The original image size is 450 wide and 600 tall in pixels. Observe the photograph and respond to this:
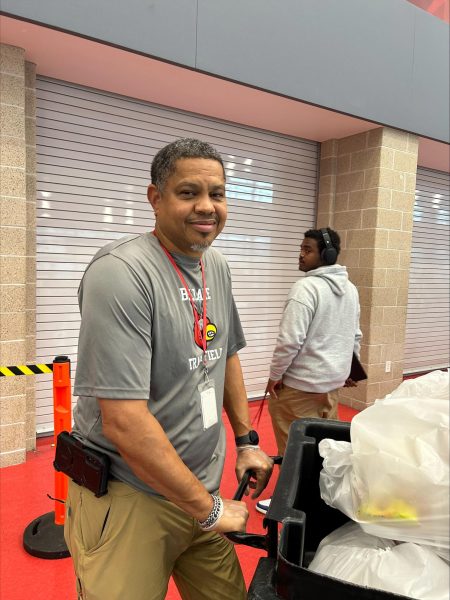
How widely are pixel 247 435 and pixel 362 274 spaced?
13.2 feet

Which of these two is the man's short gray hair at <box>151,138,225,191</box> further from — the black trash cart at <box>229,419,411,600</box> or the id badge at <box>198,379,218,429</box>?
the black trash cart at <box>229,419,411,600</box>

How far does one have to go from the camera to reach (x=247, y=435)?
1.68m

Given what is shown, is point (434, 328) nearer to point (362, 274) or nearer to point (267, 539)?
point (362, 274)

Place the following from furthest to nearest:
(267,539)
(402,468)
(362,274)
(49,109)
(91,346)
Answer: (362,274) < (49,109) < (91,346) < (267,539) < (402,468)

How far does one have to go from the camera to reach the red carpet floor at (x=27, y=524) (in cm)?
228

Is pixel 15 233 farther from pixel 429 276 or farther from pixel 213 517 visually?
pixel 429 276

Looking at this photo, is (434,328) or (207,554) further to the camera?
(434,328)

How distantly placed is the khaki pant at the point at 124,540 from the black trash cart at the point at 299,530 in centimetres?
25

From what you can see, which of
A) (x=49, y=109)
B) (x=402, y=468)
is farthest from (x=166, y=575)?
(x=49, y=109)

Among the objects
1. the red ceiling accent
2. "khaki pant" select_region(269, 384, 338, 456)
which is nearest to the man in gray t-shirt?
"khaki pant" select_region(269, 384, 338, 456)

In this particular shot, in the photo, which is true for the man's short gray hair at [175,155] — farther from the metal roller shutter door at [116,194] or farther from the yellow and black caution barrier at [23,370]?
the metal roller shutter door at [116,194]

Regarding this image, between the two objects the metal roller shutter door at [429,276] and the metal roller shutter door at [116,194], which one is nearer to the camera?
the metal roller shutter door at [116,194]

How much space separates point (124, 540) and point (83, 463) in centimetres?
25

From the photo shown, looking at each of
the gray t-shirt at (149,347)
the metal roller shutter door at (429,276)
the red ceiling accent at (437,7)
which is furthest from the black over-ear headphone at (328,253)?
the metal roller shutter door at (429,276)
